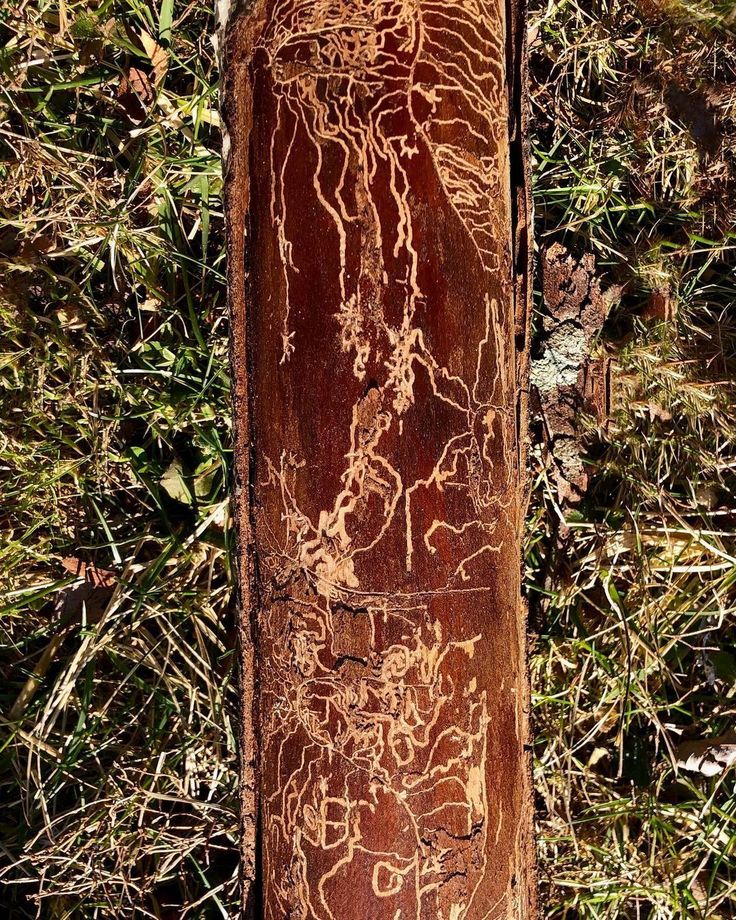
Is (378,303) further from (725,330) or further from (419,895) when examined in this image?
(725,330)

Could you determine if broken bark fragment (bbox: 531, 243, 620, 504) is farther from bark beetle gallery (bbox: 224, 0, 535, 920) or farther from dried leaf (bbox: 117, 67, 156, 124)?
dried leaf (bbox: 117, 67, 156, 124)

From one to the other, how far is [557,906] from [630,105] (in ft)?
8.06

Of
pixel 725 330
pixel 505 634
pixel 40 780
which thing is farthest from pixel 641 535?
pixel 40 780

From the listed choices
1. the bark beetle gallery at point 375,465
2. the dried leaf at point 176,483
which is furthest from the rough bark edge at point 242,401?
the dried leaf at point 176,483

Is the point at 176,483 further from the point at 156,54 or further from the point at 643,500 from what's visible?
the point at 643,500

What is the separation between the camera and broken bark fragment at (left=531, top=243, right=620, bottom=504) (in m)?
2.25

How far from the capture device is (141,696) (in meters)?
2.25

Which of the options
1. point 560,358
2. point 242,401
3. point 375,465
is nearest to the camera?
point 375,465

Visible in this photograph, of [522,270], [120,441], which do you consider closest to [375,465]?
[522,270]

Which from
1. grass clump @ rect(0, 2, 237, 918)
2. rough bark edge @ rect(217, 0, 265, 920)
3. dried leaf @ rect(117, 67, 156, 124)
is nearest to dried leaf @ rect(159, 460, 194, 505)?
grass clump @ rect(0, 2, 237, 918)

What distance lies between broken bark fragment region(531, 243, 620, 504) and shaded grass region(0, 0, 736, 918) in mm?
70

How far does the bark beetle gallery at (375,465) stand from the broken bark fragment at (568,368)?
0.69 metres

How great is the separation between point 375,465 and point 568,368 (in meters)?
1.01

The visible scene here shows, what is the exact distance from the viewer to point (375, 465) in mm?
1489
